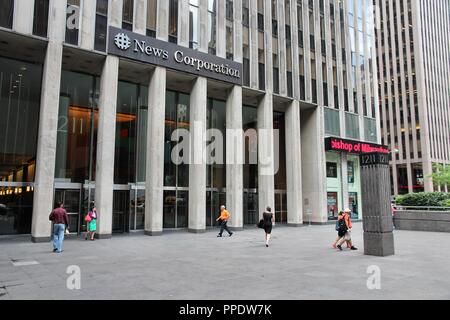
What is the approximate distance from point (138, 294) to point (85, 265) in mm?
4369

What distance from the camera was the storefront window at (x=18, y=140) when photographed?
19438mm

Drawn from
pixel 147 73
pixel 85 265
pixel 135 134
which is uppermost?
pixel 147 73

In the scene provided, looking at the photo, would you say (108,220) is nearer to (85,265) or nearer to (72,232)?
(72,232)

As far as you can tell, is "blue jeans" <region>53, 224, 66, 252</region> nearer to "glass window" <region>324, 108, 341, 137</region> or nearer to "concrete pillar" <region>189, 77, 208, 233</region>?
"concrete pillar" <region>189, 77, 208, 233</region>

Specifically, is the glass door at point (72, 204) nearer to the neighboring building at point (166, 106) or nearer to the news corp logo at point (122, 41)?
the neighboring building at point (166, 106)

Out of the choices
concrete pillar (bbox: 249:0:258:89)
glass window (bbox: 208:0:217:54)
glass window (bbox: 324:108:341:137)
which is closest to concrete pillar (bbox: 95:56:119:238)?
glass window (bbox: 208:0:217:54)

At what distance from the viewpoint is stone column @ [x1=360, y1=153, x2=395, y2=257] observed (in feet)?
42.8

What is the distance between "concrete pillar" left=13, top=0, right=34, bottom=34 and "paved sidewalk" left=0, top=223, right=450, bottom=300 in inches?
407

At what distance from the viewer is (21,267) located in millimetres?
10680

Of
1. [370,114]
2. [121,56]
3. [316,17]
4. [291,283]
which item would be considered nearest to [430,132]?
[370,114]

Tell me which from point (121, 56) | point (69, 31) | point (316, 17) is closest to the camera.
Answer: point (69, 31)

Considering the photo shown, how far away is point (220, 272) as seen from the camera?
992 centimetres

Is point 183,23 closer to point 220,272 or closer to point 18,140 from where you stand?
point 18,140

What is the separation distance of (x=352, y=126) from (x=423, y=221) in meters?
11.4
